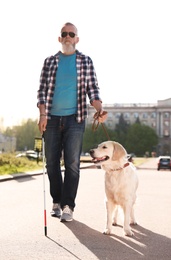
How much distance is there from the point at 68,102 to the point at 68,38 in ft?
2.52

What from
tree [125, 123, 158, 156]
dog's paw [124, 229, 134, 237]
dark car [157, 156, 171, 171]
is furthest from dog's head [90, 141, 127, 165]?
tree [125, 123, 158, 156]

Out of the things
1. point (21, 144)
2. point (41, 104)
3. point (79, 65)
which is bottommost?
point (21, 144)

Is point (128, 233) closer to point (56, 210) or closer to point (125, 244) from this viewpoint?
point (125, 244)

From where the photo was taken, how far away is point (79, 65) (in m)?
6.58

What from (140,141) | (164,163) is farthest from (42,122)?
(140,141)

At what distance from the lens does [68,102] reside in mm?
6562

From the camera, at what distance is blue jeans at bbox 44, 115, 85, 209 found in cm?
656

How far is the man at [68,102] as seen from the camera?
655 cm

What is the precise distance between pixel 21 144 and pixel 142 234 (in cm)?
12736

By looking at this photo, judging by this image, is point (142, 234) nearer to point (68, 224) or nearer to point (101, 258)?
point (68, 224)

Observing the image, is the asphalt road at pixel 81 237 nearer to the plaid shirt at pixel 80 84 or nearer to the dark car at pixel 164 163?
the plaid shirt at pixel 80 84

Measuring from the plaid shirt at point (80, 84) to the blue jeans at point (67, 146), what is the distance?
12 cm

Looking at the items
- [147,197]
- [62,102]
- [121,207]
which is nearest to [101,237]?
[121,207]

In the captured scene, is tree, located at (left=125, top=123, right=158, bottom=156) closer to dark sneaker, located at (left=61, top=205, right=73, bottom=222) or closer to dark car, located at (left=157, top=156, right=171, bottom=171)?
dark car, located at (left=157, top=156, right=171, bottom=171)
